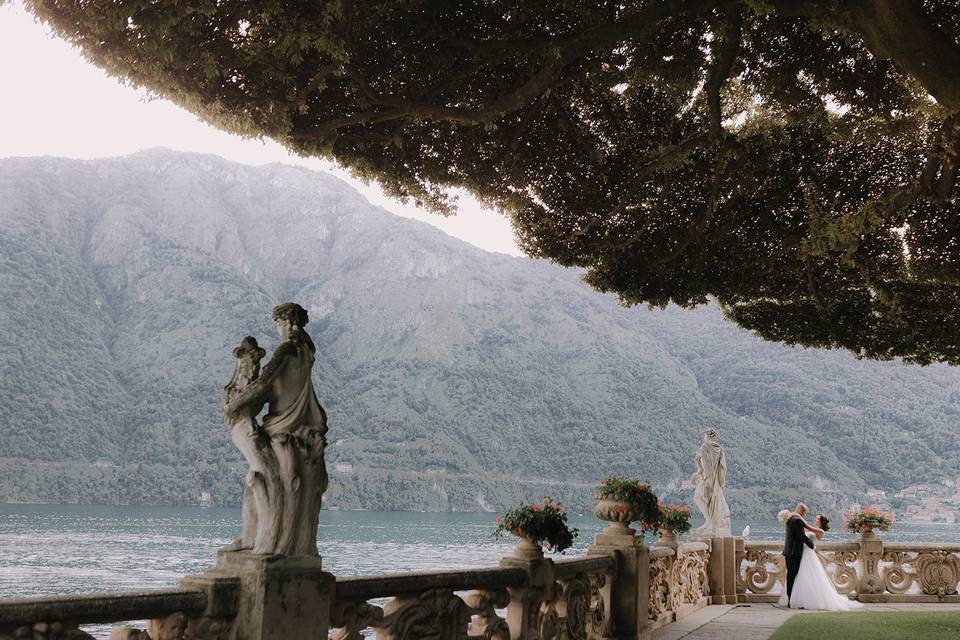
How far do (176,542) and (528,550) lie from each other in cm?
8333

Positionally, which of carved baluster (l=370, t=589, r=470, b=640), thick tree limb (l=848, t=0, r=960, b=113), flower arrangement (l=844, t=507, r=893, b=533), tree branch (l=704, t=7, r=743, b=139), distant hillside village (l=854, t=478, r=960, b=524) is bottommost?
distant hillside village (l=854, t=478, r=960, b=524)

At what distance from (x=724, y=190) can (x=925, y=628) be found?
6.19 metres

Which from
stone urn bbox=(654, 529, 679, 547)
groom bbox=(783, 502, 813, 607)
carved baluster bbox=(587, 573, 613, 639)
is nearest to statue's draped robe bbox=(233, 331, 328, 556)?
carved baluster bbox=(587, 573, 613, 639)

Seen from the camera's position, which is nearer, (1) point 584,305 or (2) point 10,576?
(2) point 10,576

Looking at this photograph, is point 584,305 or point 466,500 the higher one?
point 584,305

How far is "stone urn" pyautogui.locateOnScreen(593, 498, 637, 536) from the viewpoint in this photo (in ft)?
34.3

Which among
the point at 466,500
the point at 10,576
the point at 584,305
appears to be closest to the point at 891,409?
the point at 584,305

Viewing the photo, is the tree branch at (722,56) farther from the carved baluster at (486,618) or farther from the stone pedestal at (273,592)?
the stone pedestal at (273,592)

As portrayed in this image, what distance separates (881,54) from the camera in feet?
21.5

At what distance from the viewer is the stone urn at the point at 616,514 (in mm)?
10453

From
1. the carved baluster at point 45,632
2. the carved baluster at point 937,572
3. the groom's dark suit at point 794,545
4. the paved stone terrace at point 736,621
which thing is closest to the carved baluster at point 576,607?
the paved stone terrace at point 736,621

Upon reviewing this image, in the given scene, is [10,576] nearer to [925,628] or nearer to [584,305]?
[925,628]

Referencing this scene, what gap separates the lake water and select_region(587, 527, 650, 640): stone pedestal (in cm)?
4382

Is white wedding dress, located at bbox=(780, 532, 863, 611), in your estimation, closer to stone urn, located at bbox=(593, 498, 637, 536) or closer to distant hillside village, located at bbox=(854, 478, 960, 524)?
stone urn, located at bbox=(593, 498, 637, 536)
